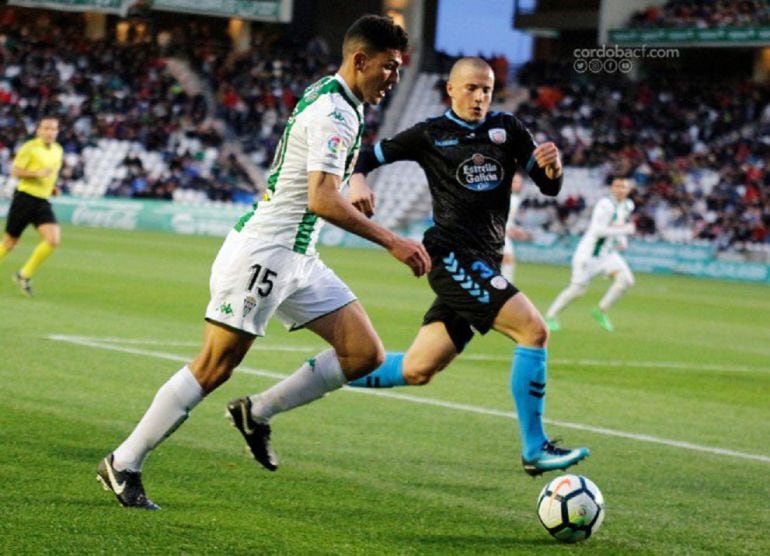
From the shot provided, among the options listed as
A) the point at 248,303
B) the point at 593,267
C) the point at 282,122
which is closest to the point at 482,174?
the point at 248,303

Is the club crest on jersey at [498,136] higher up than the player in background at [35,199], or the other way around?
the club crest on jersey at [498,136]

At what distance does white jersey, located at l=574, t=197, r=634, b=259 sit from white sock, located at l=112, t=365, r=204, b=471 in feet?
46.1

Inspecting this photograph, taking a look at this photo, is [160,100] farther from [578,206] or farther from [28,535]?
[28,535]

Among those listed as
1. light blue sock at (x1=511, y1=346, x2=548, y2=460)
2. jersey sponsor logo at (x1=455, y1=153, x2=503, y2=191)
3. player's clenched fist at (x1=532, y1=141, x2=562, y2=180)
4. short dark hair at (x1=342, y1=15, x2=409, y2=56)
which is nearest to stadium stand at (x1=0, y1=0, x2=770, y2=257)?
jersey sponsor logo at (x1=455, y1=153, x2=503, y2=191)

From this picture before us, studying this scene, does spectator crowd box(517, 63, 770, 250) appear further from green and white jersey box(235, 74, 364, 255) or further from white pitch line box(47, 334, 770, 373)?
green and white jersey box(235, 74, 364, 255)

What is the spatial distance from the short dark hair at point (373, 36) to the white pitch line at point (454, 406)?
164 inches

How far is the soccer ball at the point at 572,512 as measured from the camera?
6.33m

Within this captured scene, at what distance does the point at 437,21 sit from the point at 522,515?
4935cm

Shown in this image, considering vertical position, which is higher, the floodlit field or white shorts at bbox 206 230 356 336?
white shorts at bbox 206 230 356 336

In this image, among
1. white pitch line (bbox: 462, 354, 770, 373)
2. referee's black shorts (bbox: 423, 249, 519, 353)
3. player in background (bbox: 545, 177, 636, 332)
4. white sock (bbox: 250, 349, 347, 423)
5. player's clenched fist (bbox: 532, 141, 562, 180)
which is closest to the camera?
white sock (bbox: 250, 349, 347, 423)

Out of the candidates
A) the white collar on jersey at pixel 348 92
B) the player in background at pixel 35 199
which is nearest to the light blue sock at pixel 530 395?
the white collar on jersey at pixel 348 92

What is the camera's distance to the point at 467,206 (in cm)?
847

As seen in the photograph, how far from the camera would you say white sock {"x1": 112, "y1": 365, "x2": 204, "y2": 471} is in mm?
6461

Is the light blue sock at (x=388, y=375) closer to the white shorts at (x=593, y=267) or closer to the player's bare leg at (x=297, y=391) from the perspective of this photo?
the player's bare leg at (x=297, y=391)
